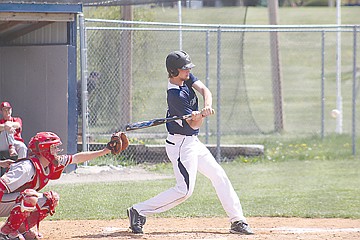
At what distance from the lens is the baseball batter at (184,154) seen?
7387mm

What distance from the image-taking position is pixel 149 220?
872 centimetres

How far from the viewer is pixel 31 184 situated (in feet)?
22.5

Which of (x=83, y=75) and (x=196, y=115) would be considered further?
(x=83, y=75)

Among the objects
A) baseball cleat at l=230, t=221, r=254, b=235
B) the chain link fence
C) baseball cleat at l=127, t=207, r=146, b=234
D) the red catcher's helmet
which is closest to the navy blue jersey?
baseball cleat at l=127, t=207, r=146, b=234

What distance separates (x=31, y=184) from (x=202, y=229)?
75.6 inches

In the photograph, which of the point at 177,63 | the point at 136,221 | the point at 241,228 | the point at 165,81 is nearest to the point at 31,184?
the point at 136,221

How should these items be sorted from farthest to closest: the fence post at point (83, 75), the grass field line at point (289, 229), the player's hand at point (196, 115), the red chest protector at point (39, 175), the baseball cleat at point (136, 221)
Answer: the fence post at point (83, 75) < the grass field line at point (289, 229) < the baseball cleat at point (136, 221) < the player's hand at point (196, 115) < the red chest protector at point (39, 175)

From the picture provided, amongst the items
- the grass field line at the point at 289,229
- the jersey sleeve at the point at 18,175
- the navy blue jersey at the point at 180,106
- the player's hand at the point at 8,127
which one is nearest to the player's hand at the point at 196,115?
the navy blue jersey at the point at 180,106

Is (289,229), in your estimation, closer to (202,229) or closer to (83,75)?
(202,229)

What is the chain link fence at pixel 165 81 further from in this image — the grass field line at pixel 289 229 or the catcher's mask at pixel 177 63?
the catcher's mask at pixel 177 63

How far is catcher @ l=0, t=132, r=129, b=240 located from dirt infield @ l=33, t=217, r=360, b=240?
21.3 inches

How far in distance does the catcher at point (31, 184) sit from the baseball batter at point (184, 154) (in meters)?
0.65

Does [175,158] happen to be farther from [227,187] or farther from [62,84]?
[62,84]

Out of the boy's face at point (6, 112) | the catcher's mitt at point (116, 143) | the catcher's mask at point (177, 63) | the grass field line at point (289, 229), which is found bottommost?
the grass field line at point (289, 229)
